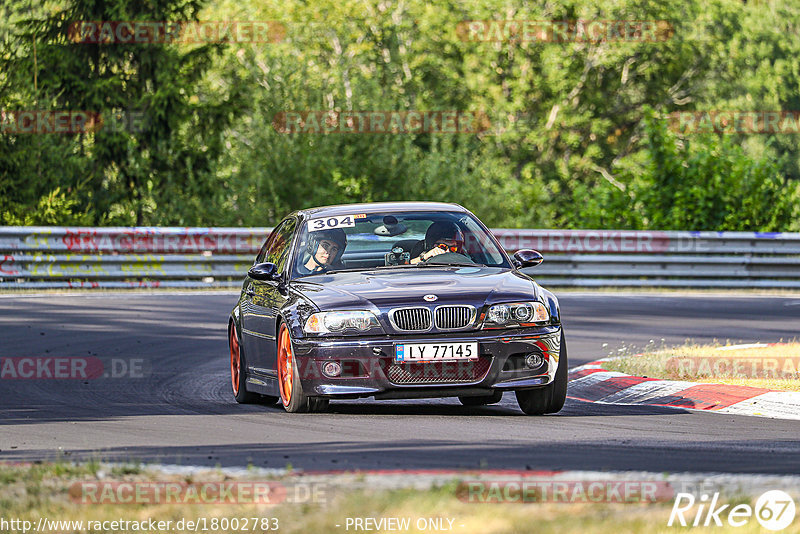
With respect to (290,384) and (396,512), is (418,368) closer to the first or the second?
(290,384)

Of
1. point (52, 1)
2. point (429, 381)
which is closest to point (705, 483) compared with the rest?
point (429, 381)

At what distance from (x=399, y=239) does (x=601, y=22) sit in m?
39.7

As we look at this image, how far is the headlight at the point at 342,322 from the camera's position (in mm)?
9617

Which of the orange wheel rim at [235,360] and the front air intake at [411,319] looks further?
the orange wheel rim at [235,360]

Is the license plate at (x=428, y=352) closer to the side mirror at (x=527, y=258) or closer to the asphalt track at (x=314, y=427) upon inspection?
the asphalt track at (x=314, y=427)

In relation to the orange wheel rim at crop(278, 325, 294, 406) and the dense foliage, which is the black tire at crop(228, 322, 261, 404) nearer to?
the orange wheel rim at crop(278, 325, 294, 406)

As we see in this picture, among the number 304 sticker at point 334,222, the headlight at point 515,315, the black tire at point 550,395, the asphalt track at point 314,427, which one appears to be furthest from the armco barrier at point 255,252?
the headlight at point 515,315

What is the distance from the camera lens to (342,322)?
9664 mm

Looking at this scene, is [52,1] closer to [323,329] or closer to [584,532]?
[323,329]

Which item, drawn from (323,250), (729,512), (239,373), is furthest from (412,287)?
(729,512)

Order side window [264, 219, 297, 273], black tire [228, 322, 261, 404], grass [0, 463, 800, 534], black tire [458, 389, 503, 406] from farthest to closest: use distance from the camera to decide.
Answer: side window [264, 219, 297, 273] < black tire [228, 322, 261, 404] < black tire [458, 389, 503, 406] < grass [0, 463, 800, 534]

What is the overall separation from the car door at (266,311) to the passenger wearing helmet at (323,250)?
8.0 inches

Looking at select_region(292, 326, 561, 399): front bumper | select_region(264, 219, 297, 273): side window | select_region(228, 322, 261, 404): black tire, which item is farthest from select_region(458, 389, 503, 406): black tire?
select_region(264, 219, 297, 273): side window

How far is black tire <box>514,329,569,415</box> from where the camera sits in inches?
391
